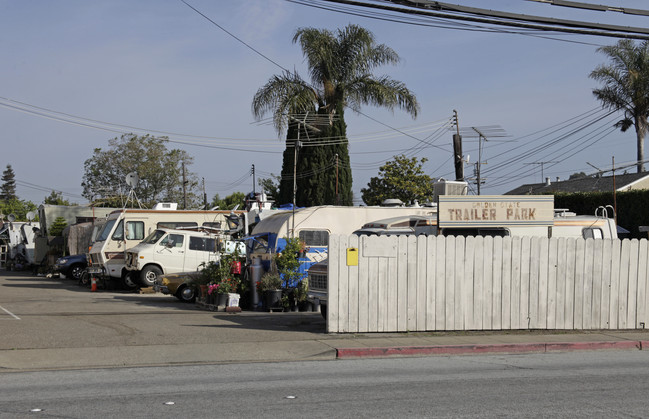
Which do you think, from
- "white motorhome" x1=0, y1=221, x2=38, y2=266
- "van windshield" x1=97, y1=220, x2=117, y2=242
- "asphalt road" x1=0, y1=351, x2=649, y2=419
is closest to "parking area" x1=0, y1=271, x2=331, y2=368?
"asphalt road" x1=0, y1=351, x2=649, y2=419

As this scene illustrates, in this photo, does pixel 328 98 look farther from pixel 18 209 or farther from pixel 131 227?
pixel 18 209

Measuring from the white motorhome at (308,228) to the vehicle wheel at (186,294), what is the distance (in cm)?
213

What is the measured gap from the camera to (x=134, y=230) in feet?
85.3

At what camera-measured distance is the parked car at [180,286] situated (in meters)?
19.9

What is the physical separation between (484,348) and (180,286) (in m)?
10.8

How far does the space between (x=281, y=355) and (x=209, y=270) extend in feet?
25.7

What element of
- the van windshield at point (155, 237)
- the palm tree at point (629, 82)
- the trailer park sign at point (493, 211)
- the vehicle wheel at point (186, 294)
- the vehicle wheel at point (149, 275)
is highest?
the palm tree at point (629, 82)

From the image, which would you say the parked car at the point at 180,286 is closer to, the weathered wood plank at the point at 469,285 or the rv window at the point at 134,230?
the rv window at the point at 134,230

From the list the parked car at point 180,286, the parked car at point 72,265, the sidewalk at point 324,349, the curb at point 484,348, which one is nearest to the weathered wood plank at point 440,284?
the sidewalk at point 324,349

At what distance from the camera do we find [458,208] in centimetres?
1424

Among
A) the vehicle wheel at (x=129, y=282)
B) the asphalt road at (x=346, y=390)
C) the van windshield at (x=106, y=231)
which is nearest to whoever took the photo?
the asphalt road at (x=346, y=390)

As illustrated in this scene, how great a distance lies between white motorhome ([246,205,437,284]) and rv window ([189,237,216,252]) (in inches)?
153

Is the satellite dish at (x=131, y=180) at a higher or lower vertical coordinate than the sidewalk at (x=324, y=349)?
higher

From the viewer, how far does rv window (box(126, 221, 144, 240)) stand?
84.8ft
